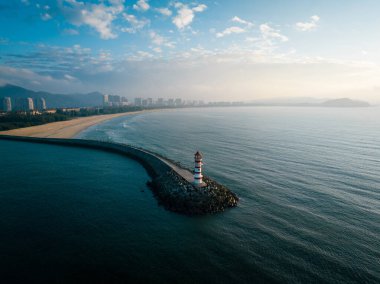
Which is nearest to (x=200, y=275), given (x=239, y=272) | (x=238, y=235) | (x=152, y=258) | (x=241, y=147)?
(x=239, y=272)

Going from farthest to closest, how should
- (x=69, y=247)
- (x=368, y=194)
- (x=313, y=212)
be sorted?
(x=368, y=194), (x=313, y=212), (x=69, y=247)

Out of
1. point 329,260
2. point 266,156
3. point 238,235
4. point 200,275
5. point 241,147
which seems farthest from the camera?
point 241,147

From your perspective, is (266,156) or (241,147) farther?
(241,147)

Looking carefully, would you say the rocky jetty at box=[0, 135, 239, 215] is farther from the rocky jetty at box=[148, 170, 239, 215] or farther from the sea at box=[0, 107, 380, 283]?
the sea at box=[0, 107, 380, 283]

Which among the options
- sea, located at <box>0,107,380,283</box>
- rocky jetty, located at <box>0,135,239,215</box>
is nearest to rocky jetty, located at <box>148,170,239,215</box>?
rocky jetty, located at <box>0,135,239,215</box>

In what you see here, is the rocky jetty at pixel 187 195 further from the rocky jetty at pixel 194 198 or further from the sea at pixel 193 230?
the sea at pixel 193 230

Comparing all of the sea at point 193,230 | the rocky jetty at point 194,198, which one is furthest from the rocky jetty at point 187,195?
the sea at point 193,230

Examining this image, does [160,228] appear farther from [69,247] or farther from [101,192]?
[101,192]

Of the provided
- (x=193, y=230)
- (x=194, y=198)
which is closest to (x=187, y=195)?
(x=194, y=198)
